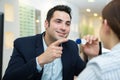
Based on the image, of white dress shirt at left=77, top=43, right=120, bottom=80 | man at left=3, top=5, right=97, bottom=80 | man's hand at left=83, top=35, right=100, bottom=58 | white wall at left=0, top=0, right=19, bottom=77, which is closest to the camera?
white dress shirt at left=77, top=43, right=120, bottom=80

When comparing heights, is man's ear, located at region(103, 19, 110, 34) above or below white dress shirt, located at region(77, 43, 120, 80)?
above

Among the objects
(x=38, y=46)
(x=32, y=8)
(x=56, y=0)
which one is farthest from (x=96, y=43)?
(x=56, y=0)

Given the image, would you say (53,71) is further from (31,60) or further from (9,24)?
(9,24)

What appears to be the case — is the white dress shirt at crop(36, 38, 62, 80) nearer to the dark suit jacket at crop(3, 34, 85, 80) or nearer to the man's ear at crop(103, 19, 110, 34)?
the dark suit jacket at crop(3, 34, 85, 80)

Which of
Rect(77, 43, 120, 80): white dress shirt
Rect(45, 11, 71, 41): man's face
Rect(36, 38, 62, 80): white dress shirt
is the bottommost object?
Rect(36, 38, 62, 80): white dress shirt

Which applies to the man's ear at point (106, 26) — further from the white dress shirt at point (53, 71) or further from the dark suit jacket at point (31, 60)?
the white dress shirt at point (53, 71)

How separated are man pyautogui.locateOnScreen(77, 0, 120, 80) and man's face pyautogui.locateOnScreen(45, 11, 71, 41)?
0.60 metres

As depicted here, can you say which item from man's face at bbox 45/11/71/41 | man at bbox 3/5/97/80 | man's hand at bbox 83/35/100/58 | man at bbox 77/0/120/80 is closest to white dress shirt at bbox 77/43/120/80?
man at bbox 77/0/120/80

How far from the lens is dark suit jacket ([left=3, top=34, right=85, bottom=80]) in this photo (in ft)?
4.00

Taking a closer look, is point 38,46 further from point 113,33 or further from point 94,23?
point 94,23

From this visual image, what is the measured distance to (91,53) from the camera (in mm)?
1358

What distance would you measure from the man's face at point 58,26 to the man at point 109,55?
600 millimetres

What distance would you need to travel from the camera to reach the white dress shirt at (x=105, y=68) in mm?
749

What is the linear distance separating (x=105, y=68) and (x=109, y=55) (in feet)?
0.19
